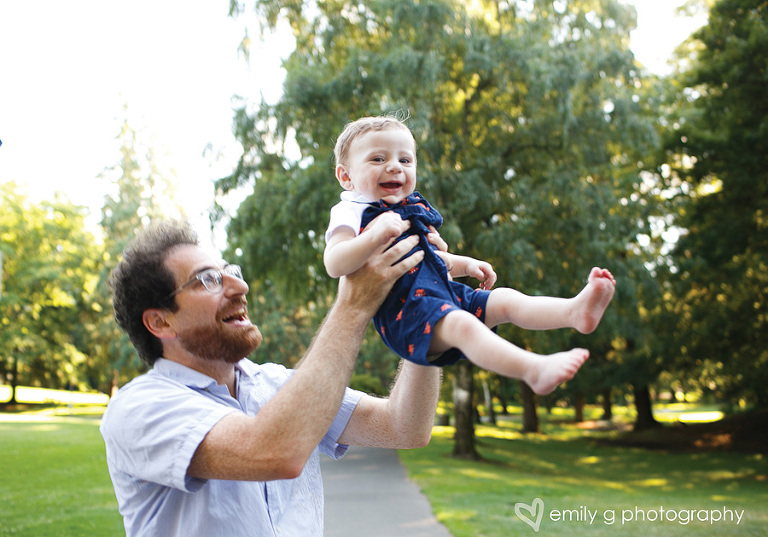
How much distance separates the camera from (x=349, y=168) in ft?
8.05

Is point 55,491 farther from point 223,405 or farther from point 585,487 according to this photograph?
point 223,405

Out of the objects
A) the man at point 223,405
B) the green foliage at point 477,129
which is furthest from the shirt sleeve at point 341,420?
the green foliage at point 477,129

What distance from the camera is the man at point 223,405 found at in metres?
1.91

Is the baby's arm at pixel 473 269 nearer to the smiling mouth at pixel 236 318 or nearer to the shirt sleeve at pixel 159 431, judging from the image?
the smiling mouth at pixel 236 318

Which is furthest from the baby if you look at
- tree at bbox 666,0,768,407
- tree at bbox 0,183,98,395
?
tree at bbox 0,183,98,395

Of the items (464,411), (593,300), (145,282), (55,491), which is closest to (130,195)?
(464,411)

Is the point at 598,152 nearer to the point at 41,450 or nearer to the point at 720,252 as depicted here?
the point at 720,252

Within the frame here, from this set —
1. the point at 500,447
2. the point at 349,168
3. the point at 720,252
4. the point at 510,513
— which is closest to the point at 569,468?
the point at 500,447

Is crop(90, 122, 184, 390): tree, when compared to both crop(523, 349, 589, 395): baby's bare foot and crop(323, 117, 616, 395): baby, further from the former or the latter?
crop(523, 349, 589, 395): baby's bare foot

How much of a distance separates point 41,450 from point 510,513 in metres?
12.6

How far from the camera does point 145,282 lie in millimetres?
2391

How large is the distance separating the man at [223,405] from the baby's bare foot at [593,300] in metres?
0.53

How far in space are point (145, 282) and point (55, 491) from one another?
10.6m

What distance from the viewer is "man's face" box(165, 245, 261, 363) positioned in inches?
90.3
